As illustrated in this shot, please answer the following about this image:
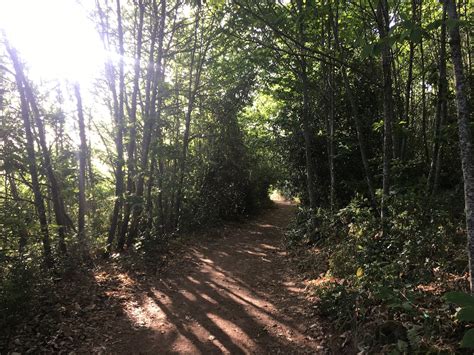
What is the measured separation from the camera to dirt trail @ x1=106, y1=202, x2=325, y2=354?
16.5ft

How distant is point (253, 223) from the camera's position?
1561cm

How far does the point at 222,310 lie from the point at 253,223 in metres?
9.49

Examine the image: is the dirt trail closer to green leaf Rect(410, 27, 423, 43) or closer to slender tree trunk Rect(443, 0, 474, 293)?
slender tree trunk Rect(443, 0, 474, 293)

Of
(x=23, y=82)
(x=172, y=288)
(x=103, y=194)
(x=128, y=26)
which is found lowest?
(x=172, y=288)

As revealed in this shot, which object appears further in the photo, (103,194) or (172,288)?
(103,194)

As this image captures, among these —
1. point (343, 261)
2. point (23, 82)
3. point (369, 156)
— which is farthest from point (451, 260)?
point (23, 82)

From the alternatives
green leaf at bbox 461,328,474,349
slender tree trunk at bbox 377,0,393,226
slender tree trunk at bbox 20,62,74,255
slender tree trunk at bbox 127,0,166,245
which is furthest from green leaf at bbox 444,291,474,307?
slender tree trunk at bbox 127,0,166,245

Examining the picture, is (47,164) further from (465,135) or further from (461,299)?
(461,299)

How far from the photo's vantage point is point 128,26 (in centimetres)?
1132

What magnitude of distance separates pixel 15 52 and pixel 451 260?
365 inches

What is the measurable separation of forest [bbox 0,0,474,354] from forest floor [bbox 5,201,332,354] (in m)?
0.04

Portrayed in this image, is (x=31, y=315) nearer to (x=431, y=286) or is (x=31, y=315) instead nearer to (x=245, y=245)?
(x=431, y=286)

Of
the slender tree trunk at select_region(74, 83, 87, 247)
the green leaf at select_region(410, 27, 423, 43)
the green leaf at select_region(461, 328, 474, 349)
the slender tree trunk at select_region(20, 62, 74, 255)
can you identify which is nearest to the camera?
the green leaf at select_region(461, 328, 474, 349)

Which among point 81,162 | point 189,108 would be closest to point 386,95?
point 189,108
